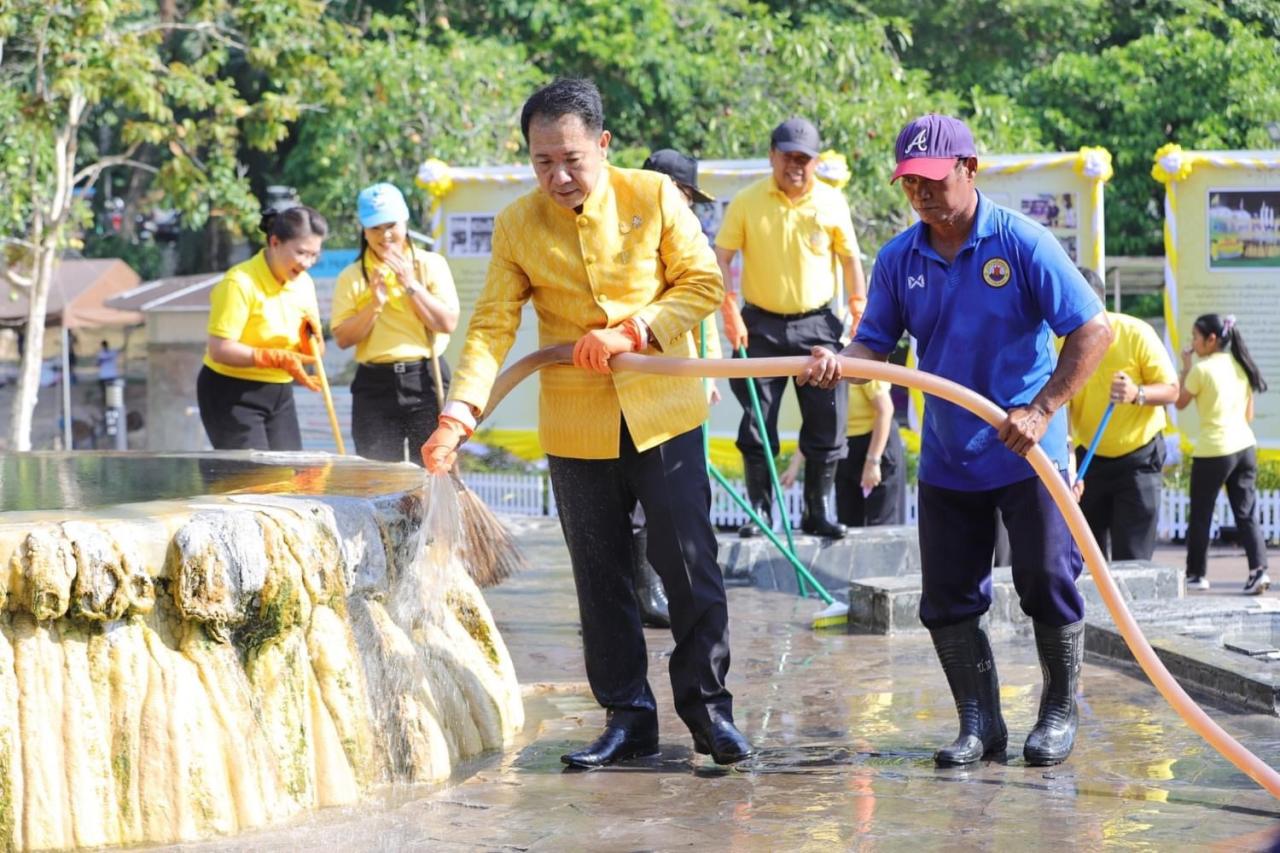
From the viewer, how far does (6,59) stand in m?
16.8

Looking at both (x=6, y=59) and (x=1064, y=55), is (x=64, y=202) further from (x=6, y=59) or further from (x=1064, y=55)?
(x=1064, y=55)

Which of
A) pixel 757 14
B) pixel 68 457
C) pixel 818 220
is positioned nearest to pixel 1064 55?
pixel 757 14

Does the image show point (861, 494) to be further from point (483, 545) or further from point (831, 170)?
point (483, 545)

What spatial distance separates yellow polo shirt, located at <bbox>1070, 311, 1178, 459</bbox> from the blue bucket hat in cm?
309

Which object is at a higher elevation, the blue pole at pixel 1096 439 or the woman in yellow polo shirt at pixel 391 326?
the woman in yellow polo shirt at pixel 391 326

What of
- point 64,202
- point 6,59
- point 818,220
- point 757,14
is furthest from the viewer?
point 757,14

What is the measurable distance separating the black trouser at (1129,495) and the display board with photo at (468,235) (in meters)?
5.79

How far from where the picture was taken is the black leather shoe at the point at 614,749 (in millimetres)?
4855

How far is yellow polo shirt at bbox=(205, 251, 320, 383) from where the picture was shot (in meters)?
7.39

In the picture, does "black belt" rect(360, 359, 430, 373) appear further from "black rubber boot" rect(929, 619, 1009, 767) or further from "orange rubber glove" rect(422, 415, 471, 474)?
"black rubber boot" rect(929, 619, 1009, 767)

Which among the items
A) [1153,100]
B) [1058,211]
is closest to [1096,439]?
[1058,211]

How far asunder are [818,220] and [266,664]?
14.8 feet

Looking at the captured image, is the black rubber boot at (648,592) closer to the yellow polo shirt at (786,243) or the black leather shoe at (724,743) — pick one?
the yellow polo shirt at (786,243)

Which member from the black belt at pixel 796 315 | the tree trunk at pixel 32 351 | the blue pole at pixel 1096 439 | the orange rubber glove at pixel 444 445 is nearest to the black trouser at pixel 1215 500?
the blue pole at pixel 1096 439
